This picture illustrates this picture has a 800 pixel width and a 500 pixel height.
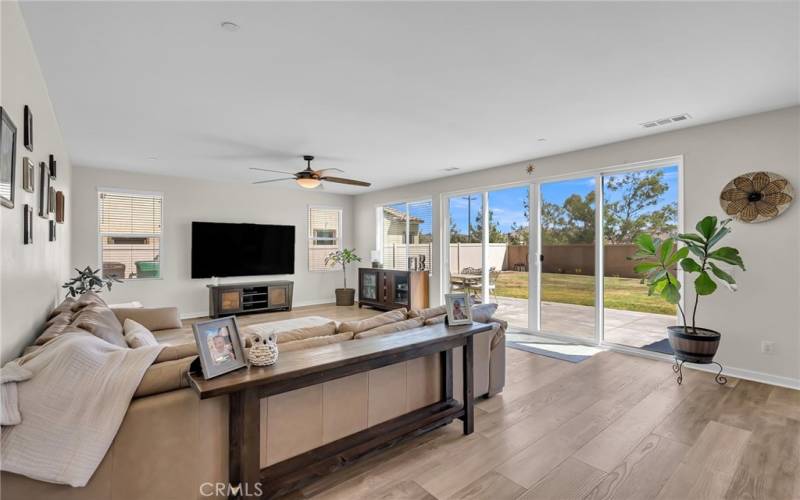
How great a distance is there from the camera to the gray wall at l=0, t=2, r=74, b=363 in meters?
1.71

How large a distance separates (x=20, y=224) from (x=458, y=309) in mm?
2618

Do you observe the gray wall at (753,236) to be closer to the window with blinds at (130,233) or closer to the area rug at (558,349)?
the area rug at (558,349)

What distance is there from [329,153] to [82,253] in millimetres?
4266

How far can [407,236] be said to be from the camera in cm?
762

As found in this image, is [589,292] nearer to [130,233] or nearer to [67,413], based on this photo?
[67,413]

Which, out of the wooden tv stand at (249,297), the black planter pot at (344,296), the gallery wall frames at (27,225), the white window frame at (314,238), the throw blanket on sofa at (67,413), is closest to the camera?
the throw blanket on sofa at (67,413)

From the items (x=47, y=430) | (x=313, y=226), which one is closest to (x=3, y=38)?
(x=47, y=430)

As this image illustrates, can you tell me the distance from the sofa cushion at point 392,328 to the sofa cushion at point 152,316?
2.67 m

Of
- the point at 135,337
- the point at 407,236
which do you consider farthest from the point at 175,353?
the point at 407,236

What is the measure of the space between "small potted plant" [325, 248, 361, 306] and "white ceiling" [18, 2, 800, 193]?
408 centimetres

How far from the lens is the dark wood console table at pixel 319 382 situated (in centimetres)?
168

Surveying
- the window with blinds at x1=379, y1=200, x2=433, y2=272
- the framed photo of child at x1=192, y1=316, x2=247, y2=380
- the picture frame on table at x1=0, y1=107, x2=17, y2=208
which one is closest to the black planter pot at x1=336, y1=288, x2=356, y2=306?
the window with blinds at x1=379, y1=200, x2=433, y2=272

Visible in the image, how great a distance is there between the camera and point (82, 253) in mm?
5773

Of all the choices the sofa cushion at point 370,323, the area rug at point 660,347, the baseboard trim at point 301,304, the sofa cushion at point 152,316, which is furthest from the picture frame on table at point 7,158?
the area rug at point 660,347
